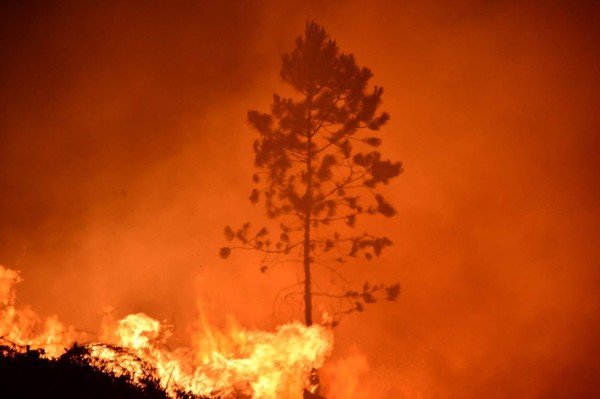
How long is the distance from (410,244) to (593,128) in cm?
1084

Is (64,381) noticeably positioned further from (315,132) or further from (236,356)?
(236,356)

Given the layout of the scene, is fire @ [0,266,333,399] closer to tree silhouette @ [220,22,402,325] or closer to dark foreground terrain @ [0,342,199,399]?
tree silhouette @ [220,22,402,325]

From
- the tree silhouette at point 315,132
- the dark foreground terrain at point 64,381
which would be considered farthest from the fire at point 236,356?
the dark foreground terrain at point 64,381

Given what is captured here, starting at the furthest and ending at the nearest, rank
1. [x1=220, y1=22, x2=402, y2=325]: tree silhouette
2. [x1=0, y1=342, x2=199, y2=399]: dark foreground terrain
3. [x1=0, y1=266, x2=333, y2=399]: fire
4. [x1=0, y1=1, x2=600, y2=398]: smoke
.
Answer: [x1=0, y1=1, x2=600, y2=398]: smoke
[x1=220, y1=22, x2=402, y2=325]: tree silhouette
[x1=0, y1=266, x2=333, y2=399]: fire
[x1=0, y1=342, x2=199, y2=399]: dark foreground terrain

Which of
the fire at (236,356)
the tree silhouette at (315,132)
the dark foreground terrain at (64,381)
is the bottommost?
the dark foreground terrain at (64,381)

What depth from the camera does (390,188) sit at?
22531 mm

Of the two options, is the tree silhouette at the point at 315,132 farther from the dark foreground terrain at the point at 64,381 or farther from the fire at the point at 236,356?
the dark foreground terrain at the point at 64,381

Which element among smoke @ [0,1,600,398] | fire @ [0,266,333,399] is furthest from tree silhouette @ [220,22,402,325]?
smoke @ [0,1,600,398]

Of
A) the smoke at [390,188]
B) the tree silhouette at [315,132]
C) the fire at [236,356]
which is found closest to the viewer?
the fire at [236,356]

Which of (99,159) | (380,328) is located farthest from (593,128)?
(99,159)

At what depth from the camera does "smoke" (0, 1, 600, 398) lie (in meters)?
20.0

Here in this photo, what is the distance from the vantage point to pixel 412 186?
22.6 metres

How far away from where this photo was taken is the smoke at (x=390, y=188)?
20.0 m

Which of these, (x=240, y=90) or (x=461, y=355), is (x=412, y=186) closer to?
(x=461, y=355)
